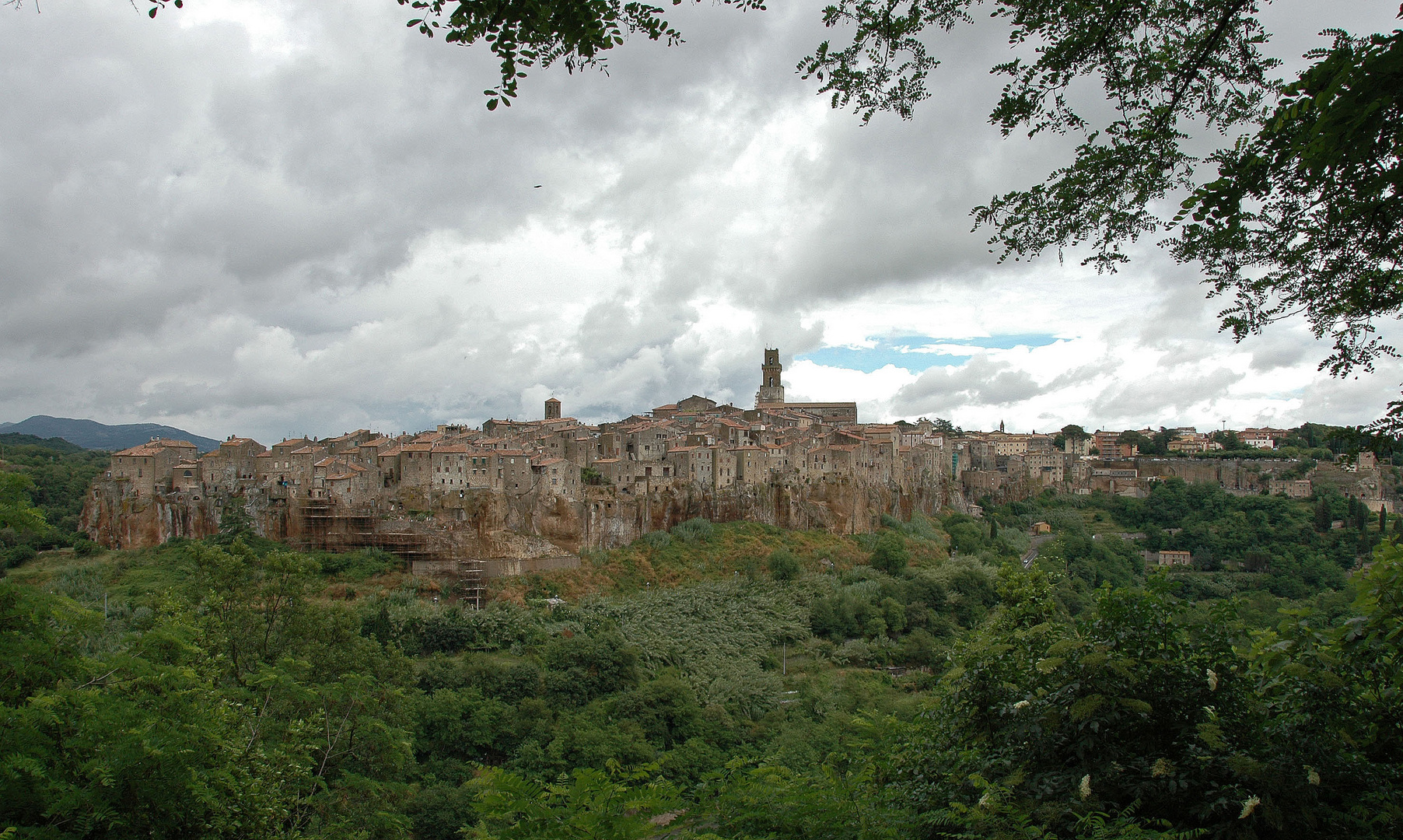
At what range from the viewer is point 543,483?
34.1 metres

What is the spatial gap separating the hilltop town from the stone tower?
16.6 m

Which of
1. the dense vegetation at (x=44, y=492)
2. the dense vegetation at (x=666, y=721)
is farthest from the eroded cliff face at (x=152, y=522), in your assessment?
the dense vegetation at (x=666, y=721)

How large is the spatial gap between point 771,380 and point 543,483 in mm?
50641

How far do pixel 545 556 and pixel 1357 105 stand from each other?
30347 mm

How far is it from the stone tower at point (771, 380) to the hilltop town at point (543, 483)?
54.5 feet

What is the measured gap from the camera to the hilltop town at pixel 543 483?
31359mm

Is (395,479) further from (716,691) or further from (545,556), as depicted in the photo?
(716,691)

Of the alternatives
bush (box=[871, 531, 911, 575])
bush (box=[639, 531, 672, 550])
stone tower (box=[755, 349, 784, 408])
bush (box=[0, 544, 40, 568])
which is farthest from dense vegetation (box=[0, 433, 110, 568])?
stone tower (box=[755, 349, 784, 408])

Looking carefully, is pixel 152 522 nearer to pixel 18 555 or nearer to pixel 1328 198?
pixel 18 555

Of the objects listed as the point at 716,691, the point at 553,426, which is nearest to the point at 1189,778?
the point at 716,691

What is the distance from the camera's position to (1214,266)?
5668 millimetres

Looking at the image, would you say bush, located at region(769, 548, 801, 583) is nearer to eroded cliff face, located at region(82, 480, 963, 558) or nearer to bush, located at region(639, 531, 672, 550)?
bush, located at region(639, 531, 672, 550)

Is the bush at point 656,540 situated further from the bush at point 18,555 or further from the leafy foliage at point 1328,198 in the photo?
the leafy foliage at point 1328,198

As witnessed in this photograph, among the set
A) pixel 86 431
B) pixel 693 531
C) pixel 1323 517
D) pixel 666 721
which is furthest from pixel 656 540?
pixel 86 431
